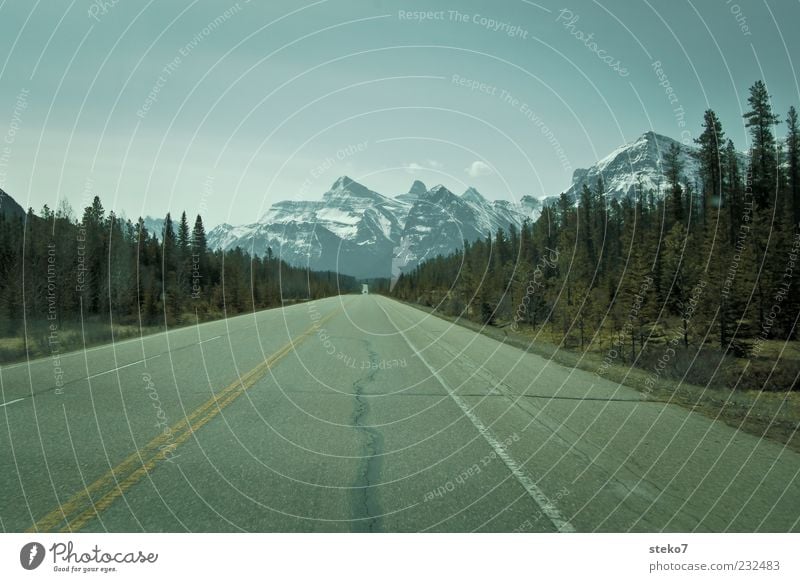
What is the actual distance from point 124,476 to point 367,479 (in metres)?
2.11

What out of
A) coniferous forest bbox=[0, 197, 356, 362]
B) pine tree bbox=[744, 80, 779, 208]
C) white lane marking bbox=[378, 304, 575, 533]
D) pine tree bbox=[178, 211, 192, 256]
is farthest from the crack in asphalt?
pine tree bbox=[178, 211, 192, 256]

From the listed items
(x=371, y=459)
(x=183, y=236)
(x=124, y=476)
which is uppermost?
(x=183, y=236)

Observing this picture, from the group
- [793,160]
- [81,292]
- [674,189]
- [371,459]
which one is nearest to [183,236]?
[81,292]

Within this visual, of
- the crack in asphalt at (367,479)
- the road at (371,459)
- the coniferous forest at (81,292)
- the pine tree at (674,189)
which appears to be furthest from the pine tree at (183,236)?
the crack in asphalt at (367,479)

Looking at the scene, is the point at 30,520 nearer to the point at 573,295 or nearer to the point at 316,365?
the point at 316,365

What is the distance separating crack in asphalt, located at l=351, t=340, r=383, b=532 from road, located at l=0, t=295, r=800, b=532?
0.07ft

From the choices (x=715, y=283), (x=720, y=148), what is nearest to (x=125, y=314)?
(x=715, y=283)

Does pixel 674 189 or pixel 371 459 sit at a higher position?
pixel 674 189

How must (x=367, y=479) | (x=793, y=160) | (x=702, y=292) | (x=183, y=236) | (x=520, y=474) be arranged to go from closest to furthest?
(x=367, y=479) → (x=520, y=474) → (x=702, y=292) → (x=793, y=160) → (x=183, y=236)

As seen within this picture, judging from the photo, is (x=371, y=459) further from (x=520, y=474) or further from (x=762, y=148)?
(x=762, y=148)

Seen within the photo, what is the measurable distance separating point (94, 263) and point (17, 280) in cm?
1474

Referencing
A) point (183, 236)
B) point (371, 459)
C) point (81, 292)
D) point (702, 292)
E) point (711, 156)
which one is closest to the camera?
point (371, 459)

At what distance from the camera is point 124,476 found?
17.2ft

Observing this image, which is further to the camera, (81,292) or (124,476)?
(81,292)
